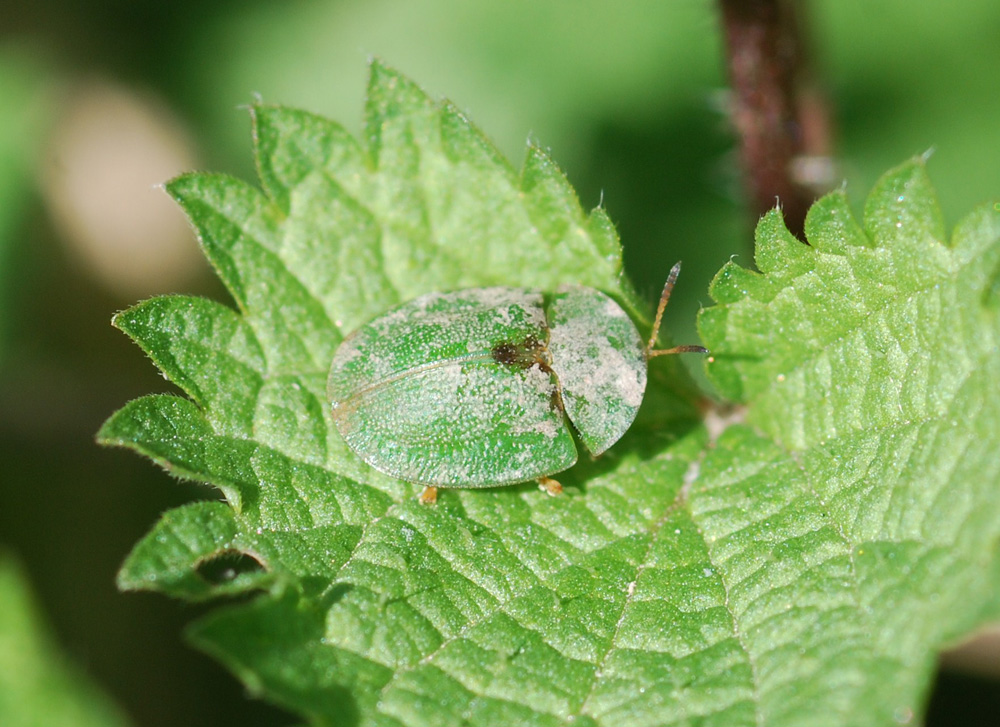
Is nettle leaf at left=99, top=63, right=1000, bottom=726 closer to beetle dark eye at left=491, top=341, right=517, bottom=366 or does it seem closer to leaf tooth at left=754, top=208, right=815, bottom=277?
leaf tooth at left=754, top=208, right=815, bottom=277

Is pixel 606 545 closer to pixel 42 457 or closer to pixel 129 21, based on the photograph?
pixel 42 457

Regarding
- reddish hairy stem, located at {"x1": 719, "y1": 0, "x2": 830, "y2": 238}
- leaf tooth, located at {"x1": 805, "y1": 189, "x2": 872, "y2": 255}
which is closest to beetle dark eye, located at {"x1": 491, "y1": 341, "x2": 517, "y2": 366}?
leaf tooth, located at {"x1": 805, "y1": 189, "x2": 872, "y2": 255}

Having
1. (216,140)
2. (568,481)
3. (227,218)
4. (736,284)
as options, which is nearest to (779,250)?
(736,284)

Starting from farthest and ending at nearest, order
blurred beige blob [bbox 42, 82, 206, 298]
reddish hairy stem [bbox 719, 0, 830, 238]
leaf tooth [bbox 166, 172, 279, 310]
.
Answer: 1. blurred beige blob [bbox 42, 82, 206, 298]
2. reddish hairy stem [bbox 719, 0, 830, 238]
3. leaf tooth [bbox 166, 172, 279, 310]

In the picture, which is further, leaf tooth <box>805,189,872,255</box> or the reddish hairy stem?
the reddish hairy stem

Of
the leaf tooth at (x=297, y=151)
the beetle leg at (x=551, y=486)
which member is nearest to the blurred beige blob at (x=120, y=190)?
the leaf tooth at (x=297, y=151)

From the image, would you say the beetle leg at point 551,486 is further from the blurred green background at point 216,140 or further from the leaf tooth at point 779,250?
the blurred green background at point 216,140
